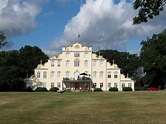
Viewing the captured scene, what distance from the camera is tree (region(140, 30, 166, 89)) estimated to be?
7588cm

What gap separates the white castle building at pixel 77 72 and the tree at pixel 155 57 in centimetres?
637

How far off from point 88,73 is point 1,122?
70.8 metres

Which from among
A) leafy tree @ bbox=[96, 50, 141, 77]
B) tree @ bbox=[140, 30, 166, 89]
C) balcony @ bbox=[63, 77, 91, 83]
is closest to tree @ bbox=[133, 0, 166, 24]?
tree @ bbox=[140, 30, 166, 89]

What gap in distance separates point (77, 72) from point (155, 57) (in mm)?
20279

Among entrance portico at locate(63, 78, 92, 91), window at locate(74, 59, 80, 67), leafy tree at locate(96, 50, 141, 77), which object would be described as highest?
leafy tree at locate(96, 50, 141, 77)

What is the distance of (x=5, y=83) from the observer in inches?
3004

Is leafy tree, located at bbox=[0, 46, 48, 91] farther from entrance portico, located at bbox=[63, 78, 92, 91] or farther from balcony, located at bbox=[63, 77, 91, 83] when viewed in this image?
entrance portico, located at bbox=[63, 78, 92, 91]

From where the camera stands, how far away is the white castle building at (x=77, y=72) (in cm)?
8469

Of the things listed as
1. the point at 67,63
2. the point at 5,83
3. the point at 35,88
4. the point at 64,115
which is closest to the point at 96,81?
the point at 67,63

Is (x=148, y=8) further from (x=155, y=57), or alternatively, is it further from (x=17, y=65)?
(x=17, y=65)

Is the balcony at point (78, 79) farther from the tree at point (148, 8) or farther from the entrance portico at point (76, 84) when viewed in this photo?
the tree at point (148, 8)

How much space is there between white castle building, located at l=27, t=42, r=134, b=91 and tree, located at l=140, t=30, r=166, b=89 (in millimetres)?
6370

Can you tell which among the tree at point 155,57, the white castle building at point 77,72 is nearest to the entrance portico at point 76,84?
the white castle building at point 77,72

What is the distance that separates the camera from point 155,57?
7762 centimetres
